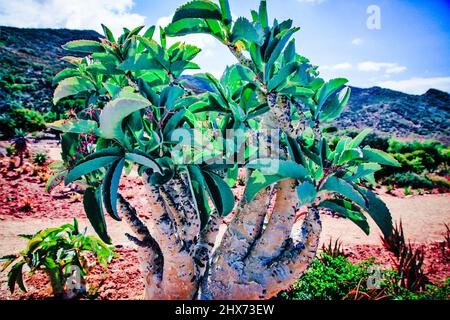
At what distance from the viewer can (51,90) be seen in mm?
18703

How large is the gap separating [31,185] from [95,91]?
5.85 meters

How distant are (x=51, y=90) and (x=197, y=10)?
21.3m

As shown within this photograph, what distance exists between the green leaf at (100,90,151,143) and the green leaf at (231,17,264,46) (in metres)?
0.50

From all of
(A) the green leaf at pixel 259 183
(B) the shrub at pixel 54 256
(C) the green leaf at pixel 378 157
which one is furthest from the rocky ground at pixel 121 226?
(C) the green leaf at pixel 378 157

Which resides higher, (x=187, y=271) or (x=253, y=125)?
(x=253, y=125)

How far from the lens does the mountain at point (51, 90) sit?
1781 centimetres

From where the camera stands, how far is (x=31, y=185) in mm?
6168

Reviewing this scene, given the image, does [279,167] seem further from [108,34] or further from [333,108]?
[108,34]

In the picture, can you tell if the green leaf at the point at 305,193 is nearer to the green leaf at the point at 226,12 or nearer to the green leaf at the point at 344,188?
the green leaf at the point at 344,188

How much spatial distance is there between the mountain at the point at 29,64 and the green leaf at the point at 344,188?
15609 millimetres

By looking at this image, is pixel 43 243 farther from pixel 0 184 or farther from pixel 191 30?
pixel 0 184

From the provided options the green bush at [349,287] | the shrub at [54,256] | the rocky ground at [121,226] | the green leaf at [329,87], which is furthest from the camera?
the rocky ground at [121,226]

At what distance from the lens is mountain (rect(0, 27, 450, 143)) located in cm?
1781
